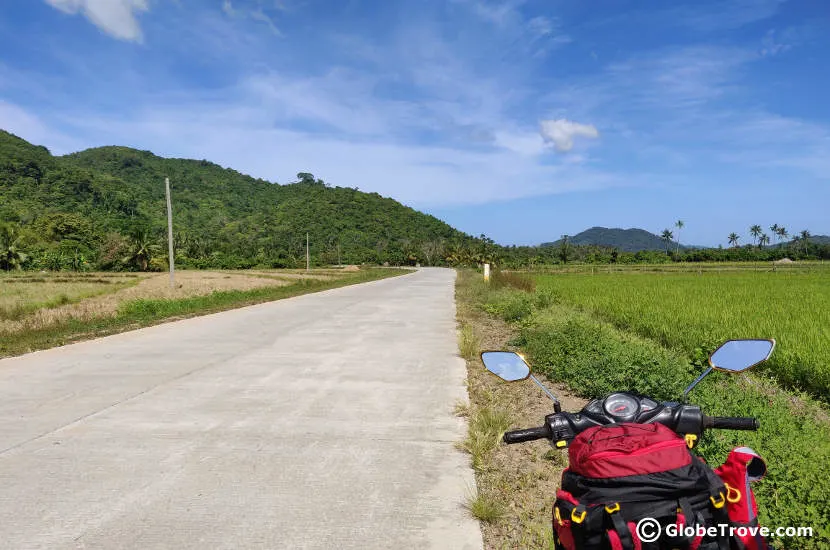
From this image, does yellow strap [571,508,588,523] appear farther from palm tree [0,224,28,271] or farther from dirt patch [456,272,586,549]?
palm tree [0,224,28,271]

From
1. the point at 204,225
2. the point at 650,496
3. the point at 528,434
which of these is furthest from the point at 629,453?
the point at 204,225

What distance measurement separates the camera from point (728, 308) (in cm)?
1257

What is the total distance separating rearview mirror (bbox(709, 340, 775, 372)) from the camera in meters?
1.98

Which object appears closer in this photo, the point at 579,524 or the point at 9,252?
the point at 579,524

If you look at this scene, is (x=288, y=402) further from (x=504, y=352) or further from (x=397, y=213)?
(x=397, y=213)

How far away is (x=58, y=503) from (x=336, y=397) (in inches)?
117

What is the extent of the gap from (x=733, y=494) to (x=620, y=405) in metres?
0.43

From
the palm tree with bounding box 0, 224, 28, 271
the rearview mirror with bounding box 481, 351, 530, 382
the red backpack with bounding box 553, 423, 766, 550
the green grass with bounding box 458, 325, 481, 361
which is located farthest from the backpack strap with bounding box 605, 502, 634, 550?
the palm tree with bounding box 0, 224, 28, 271

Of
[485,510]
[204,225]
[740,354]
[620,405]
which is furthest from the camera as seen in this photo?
[204,225]

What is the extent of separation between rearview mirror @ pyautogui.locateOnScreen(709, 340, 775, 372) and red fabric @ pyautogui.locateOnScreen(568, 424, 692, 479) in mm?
623

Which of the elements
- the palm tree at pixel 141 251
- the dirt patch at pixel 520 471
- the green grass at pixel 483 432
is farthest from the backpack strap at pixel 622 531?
the palm tree at pixel 141 251

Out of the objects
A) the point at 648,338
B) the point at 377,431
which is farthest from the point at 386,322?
the point at 377,431

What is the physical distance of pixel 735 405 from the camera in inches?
176

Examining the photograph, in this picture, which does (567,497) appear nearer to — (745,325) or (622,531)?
(622,531)
